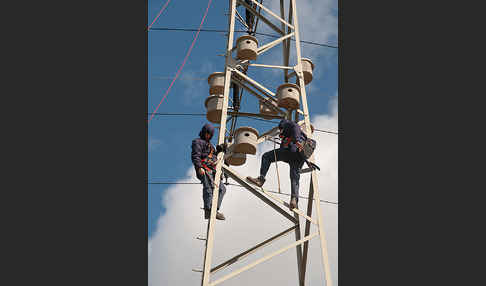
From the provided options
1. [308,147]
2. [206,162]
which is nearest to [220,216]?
[206,162]

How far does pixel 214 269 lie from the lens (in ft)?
27.9

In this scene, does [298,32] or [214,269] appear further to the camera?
[298,32]

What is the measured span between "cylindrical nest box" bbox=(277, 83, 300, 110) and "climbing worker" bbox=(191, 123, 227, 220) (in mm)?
1510

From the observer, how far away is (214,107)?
32.4ft

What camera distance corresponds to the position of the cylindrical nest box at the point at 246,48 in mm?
10094

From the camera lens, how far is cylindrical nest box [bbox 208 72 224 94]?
1036cm

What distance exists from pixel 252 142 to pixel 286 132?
2.03 feet

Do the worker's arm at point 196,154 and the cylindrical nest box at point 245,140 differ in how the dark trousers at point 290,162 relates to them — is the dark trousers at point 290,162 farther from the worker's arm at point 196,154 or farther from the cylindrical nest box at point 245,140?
the worker's arm at point 196,154

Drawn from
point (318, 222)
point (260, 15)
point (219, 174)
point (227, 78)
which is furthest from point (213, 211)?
point (260, 15)

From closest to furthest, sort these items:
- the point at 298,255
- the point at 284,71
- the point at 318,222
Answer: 1. the point at 318,222
2. the point at 298,255
3. the point at 284,71

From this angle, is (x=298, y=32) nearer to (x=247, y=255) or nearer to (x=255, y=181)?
(x=255, y=181)

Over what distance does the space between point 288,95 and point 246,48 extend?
1.19 meters

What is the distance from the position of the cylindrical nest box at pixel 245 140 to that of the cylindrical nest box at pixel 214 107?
0.75 meters

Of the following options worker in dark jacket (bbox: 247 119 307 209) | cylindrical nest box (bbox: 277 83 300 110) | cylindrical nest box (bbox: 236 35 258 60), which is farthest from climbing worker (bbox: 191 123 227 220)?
cylindrical nest box (bbox: 236 35 258 60)
